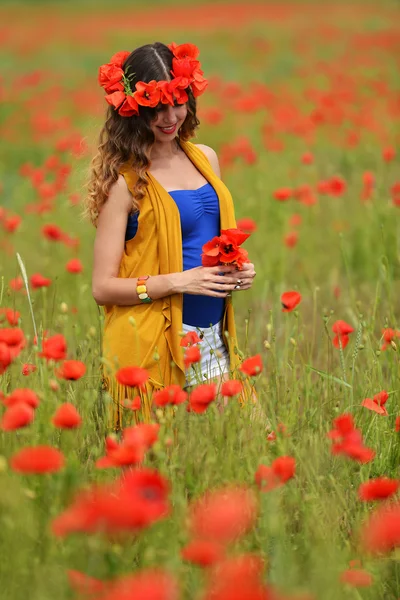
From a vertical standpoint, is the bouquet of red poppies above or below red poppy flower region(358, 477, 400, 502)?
above

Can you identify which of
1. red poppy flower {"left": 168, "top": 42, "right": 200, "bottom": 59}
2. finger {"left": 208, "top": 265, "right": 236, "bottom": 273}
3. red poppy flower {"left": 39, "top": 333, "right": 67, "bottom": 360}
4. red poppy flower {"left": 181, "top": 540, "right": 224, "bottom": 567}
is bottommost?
red poppy flower {"left": 181, "top": 540, "right": 224, "bottom": 567}

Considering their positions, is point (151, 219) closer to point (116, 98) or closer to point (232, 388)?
point (116, 98)

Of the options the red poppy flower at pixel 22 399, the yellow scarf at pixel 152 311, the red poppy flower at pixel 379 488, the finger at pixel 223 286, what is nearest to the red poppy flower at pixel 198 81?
the yellow scarf at pixel 152 311

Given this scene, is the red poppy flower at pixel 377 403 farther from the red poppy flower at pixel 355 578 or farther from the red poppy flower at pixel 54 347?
the red poppy flower at pixel 54 347

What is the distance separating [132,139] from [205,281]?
0.46 metres

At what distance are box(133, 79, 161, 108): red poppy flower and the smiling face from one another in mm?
62

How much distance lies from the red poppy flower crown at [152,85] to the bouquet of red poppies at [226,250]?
40 centimetres

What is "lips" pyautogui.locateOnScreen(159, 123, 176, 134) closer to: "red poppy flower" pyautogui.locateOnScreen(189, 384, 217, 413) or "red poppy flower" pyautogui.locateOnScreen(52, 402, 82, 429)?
"red poppy flower" pyautogui.locateOnScreen(189, 384, 217, 413)

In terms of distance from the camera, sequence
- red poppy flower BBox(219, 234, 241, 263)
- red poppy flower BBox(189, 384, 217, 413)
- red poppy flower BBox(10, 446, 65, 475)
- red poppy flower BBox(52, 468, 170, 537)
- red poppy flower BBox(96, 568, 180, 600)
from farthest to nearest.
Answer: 1. red poppy flower BBox(219, 234, 241, 263)
2. red poppy flower BBox(189, 384, 217, 413)
3. red poppy flower BBox(10, 446, 65, 475)
4. red poppy flower BBox(52, 468, 170, 537)
5. red poppy flower BBox(96, 568, 180, 600)

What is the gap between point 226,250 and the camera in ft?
7.72

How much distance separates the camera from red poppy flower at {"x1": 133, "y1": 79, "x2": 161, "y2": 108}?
236 cm

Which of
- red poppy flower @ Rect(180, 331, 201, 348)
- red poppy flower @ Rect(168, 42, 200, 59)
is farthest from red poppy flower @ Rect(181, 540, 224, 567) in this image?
red poppy flower @ Rect(168, 42, 200, 59)

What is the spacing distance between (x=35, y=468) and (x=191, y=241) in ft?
4.26

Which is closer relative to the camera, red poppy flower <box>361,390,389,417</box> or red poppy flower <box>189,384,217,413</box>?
red poppy flower <box>189,384,217,413</box>
